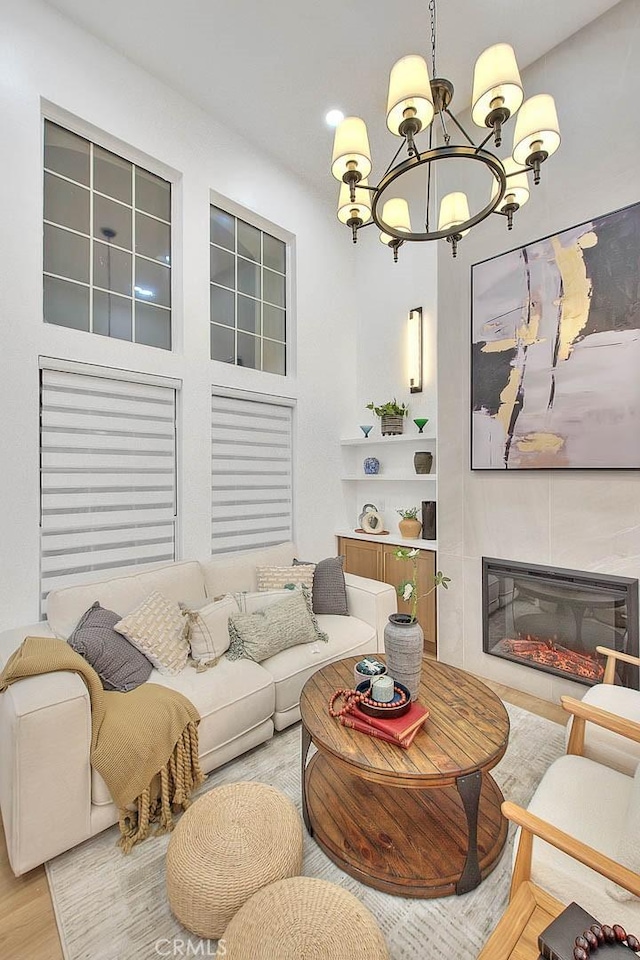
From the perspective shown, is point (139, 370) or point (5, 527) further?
point (139, 370)

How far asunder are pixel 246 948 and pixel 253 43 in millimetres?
4200

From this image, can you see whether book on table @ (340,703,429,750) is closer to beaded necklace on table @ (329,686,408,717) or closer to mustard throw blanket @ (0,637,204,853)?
beaded necklace on table @ (329,686,408,717)

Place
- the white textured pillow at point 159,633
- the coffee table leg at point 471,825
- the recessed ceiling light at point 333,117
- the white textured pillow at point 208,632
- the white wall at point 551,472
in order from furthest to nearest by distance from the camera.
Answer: the recessed ceiling light at point 333,117, the white wall at point 551,472, the white textured pillow at point 208,632, the white textured pillow at point 159,633, the coffee table leg at point 471,825

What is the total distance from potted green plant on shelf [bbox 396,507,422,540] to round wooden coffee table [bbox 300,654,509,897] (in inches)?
70.6

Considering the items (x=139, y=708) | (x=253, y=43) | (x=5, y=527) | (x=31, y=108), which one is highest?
(x=253, y=43)

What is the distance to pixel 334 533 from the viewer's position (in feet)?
14.1

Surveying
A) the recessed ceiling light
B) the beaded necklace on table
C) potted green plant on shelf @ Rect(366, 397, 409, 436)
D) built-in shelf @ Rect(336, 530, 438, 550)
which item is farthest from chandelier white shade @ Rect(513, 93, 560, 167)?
built-in shelf @ Rect(336, 530, 438, 550)

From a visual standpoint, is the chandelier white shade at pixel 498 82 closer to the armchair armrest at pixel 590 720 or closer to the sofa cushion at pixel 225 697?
the armchair armrest at pixel 590 720

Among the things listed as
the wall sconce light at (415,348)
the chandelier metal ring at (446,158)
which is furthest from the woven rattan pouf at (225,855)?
the wall sconce light at (415,348)

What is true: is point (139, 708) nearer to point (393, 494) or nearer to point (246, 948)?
point (246, 948)

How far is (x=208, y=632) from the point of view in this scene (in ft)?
8.00

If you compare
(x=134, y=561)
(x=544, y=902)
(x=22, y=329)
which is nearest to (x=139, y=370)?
(x=22, y=329)

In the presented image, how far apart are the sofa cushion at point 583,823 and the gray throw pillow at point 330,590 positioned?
5.50 feet

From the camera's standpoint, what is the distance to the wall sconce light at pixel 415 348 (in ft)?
13.0
